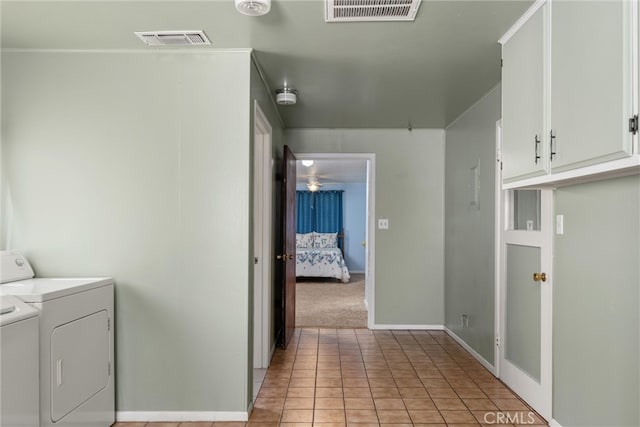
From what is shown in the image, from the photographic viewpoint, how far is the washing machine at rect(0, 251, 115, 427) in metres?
1.90

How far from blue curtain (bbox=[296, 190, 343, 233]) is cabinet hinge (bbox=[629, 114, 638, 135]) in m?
8.81

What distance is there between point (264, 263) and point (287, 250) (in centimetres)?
43

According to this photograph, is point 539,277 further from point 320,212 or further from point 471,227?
point 320,212

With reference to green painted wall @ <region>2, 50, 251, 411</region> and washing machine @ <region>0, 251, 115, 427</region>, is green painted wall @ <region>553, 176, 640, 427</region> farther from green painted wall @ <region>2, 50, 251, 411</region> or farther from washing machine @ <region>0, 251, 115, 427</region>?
washing machine @ <region>0, 251, 115, 427</region>

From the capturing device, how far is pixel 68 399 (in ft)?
6.66

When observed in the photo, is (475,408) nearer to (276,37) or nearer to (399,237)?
(399,237)

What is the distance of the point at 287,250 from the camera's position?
392 cm

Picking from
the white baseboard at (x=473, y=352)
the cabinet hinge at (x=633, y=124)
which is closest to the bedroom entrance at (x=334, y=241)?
the white baseboard at (x=473, y=352)

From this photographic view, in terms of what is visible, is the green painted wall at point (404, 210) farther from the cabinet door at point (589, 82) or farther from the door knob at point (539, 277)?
the cabinet door at point (589, 82)

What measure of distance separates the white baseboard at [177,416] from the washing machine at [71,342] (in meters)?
0.09

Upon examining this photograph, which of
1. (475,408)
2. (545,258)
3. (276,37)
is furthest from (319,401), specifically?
(276,37)

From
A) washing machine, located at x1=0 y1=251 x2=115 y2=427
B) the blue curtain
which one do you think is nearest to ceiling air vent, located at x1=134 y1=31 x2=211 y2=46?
washing machine, located at x1=0 y1=251 x2=115 y2=427

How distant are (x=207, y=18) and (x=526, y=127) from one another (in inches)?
67.9

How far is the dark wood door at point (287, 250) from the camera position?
3.83 meters
